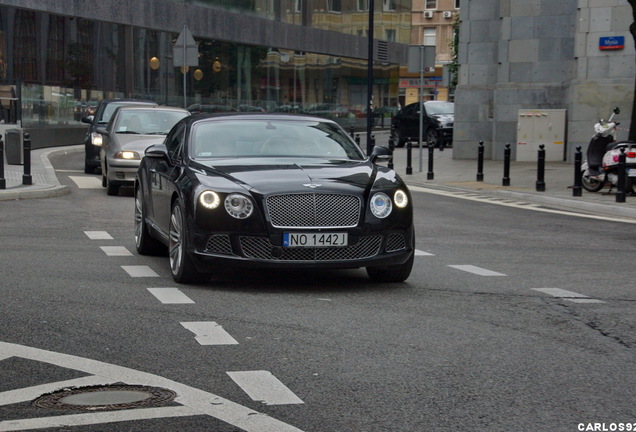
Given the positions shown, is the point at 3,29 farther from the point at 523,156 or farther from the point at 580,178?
the point at 580,178

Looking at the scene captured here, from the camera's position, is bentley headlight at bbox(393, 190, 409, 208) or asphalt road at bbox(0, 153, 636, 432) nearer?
asphalt road at bbox(0, 153, 636, 432)

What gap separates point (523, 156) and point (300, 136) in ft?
65.9

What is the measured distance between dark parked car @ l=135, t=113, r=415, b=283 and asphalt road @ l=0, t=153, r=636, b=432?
0.90 ft

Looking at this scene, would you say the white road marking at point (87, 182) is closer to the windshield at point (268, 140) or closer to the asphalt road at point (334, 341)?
the asphalt road at point (334, 341)

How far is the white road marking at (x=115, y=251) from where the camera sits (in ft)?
37.9

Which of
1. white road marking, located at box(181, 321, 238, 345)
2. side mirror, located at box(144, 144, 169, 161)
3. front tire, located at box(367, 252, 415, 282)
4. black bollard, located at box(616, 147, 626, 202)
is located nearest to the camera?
white road marking, located at box(181, 321, 238, 345)

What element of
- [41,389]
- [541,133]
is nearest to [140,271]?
[41,389]

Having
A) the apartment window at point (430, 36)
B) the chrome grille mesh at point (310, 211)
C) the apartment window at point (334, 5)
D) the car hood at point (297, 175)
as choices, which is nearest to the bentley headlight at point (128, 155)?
the car hood at point (297, 175)

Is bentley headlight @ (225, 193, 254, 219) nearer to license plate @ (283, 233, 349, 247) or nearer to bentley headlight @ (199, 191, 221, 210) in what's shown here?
bentley headlight @ (199, 191, 221, 210)

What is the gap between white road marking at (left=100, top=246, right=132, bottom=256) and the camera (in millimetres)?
11552

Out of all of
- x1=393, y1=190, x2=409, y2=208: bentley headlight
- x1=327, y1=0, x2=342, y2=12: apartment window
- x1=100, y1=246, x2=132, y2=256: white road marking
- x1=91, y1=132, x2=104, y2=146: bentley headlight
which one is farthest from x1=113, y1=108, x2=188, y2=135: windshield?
x1=327, y1=0, x2=342, y2=12: apartment window

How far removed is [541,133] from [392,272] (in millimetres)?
20972

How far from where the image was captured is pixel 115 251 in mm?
11773

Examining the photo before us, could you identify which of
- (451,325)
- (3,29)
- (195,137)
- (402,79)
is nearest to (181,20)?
(3,29)
